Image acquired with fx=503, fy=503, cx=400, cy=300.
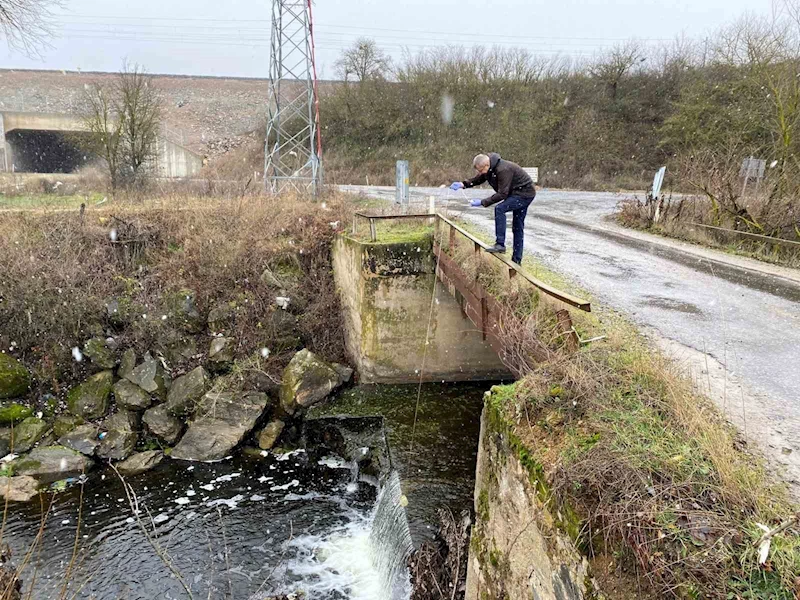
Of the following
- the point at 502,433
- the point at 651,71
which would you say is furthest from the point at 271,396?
the point at 651,71

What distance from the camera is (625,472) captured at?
310 centimetres

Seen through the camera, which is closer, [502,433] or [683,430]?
[683,430]

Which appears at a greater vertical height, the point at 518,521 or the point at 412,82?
the point at 412,82

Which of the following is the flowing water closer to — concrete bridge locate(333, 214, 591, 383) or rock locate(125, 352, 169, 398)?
concrete bridge locate(333, 214, 591, 383)

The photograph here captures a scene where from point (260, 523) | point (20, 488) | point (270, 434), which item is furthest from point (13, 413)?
point (260, 523)

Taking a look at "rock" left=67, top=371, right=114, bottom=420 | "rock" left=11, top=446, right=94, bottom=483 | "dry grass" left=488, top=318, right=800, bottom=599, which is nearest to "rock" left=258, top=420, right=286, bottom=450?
"rock" left=11, top=446, right=94, bottom=483

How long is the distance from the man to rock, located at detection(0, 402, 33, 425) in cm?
1049

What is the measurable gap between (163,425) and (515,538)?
29.7ft

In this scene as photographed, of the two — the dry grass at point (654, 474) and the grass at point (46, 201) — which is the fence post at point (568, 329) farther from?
the grass at point (46, 201)

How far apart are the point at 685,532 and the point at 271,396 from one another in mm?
10079

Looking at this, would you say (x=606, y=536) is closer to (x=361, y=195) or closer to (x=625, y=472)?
(x=625, y=472)

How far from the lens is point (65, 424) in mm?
10656

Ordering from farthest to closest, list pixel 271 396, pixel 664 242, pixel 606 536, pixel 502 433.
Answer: pixel 664 242
pixel 271 396
pixel 502 433
pixel 606 536

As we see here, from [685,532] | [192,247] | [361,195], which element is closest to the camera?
[685,532]
